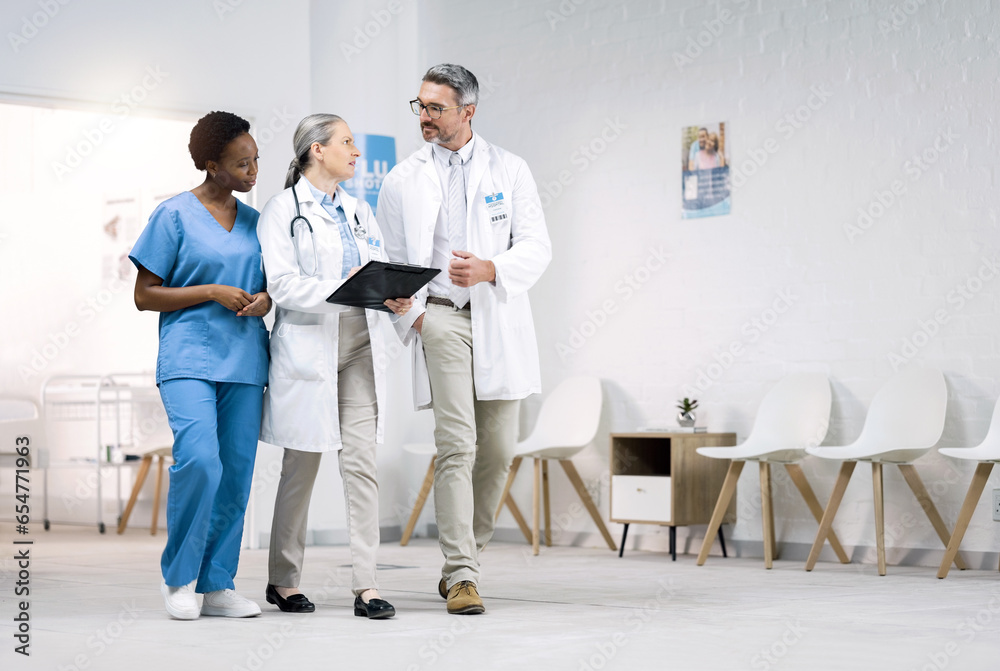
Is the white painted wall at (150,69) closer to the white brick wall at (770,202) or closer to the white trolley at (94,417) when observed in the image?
the white trolley at (94,417)

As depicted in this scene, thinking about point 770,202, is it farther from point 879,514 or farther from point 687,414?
point 879,514

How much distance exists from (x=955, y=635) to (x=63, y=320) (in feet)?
24.1

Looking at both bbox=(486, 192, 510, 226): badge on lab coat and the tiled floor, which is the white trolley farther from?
bbox=(486, 192, 510, 226): badge on lab coat

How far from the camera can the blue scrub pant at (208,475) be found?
3338mm

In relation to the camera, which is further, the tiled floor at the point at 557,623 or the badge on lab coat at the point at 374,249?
the badge on lab coat at the point at 374,249

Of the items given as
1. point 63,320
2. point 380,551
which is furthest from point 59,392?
point 380,551

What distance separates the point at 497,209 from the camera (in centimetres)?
372

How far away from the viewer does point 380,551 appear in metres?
6.25

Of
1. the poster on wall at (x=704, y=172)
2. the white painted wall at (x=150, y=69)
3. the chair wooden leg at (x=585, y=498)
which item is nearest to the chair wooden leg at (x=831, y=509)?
the chair wooden leg at (x=585, y=498)

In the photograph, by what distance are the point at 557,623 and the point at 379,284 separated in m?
1.05

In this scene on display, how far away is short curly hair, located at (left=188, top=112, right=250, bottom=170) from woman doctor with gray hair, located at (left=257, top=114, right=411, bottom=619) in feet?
0.67

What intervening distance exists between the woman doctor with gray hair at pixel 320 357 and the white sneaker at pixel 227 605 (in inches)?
5.7

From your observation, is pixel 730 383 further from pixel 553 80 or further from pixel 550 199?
pixel 553 80

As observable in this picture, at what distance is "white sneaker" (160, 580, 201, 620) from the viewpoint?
11.1 feet
